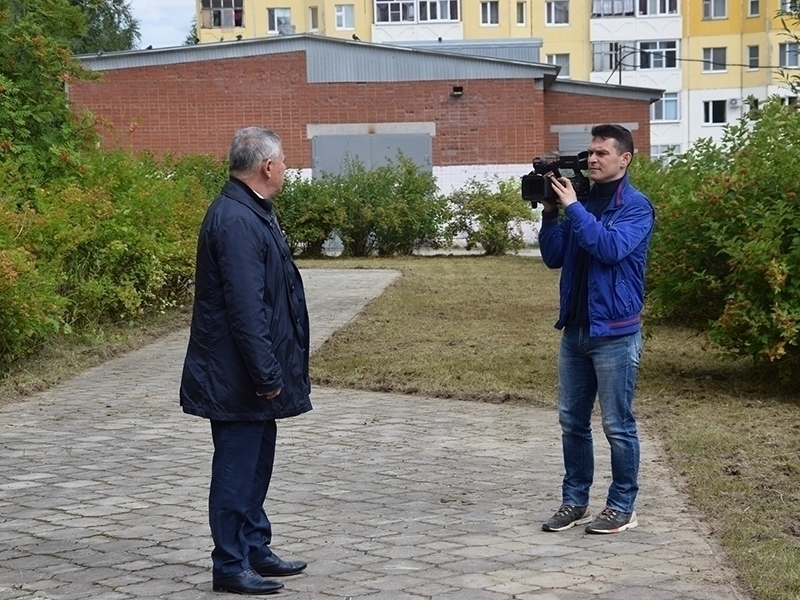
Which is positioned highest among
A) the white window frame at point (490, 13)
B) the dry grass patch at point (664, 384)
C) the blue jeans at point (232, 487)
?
the white window frame at point (490, 13)

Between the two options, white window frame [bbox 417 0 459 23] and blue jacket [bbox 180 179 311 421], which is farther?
white window frame [bbox 417 0 459 23]

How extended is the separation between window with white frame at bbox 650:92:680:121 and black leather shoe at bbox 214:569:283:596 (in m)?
64.7

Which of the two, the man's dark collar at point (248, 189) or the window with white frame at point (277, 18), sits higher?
the window with white frame at point (277, 18)

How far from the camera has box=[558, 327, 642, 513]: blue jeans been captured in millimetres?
5828

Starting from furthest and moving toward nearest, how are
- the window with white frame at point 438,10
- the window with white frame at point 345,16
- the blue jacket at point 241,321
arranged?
the window with white frame at point 345,16, the window with white frame at point 438,10, the blue jacket at point 241,321

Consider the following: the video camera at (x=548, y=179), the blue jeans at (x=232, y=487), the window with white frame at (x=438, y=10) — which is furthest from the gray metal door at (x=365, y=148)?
the blue jeans at (x=232, y=487)

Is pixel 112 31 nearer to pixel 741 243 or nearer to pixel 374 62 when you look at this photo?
pixel 374 62

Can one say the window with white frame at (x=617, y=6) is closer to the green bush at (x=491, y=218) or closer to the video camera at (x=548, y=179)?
the green bush at (x=491, y=218)

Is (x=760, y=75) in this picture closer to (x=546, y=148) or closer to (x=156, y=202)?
(x=546, y=148)

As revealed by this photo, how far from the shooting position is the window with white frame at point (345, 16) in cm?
6550

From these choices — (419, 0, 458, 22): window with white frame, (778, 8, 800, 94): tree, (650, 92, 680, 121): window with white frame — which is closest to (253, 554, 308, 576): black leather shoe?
(778, 8, 800, 94): tree

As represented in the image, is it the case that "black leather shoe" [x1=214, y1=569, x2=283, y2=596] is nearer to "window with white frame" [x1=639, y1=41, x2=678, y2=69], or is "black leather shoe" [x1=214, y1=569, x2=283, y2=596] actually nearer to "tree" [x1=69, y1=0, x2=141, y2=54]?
"tree" [x1=69, y1=0, x2=141, y2=54]

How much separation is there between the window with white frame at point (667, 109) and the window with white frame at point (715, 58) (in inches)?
89.8

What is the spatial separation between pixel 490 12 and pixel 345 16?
7.68 meters
